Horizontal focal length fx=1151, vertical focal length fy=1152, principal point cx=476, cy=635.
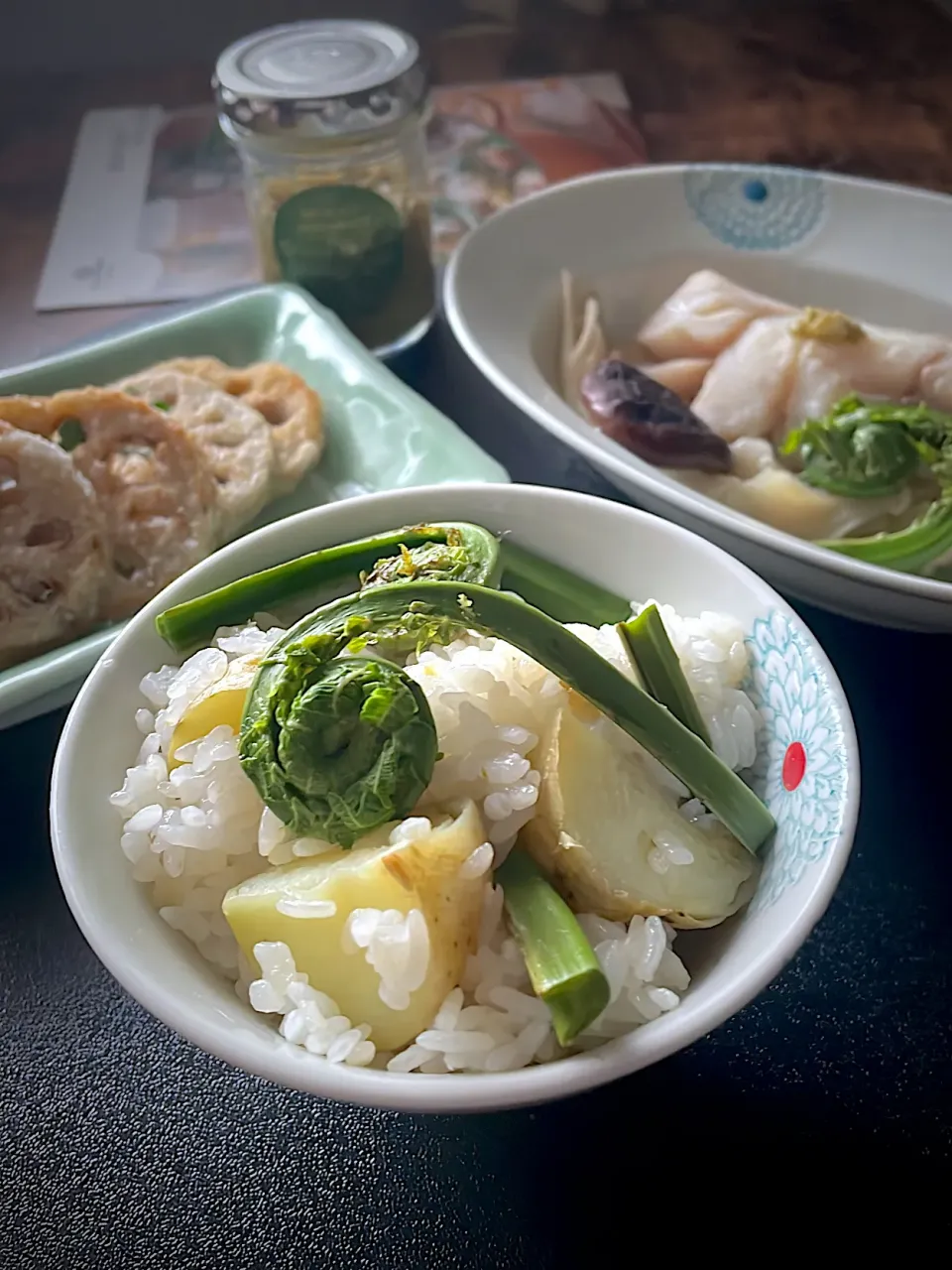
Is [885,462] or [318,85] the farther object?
[318,85]

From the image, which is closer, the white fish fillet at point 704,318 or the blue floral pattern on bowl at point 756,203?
the white fish fillet at point 704,318

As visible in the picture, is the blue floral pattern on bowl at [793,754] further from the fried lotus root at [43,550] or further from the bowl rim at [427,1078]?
the fried lotus root at [43,550]

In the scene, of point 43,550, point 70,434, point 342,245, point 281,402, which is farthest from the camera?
point 342,245

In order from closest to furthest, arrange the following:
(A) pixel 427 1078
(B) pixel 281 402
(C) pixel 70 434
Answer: (A) pixel 427 1078
(C) pixel 70 434
(B) pixel 281 402

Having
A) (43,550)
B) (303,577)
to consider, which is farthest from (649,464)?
(43,550)

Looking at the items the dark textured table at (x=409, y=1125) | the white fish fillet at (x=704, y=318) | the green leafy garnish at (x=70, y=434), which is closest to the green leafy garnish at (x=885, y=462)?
the white fish fillet at (x=704, y=318)

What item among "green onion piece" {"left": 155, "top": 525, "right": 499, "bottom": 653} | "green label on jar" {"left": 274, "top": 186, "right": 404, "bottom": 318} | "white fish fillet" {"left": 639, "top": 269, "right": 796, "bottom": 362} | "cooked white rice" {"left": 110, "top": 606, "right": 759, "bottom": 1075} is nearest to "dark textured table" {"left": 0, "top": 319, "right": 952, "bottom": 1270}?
"cooked white rice" {"left": 110, "top": 606, "right": 759, "bottom": 1075}

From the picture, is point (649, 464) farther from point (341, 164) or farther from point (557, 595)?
point (341, 164)
